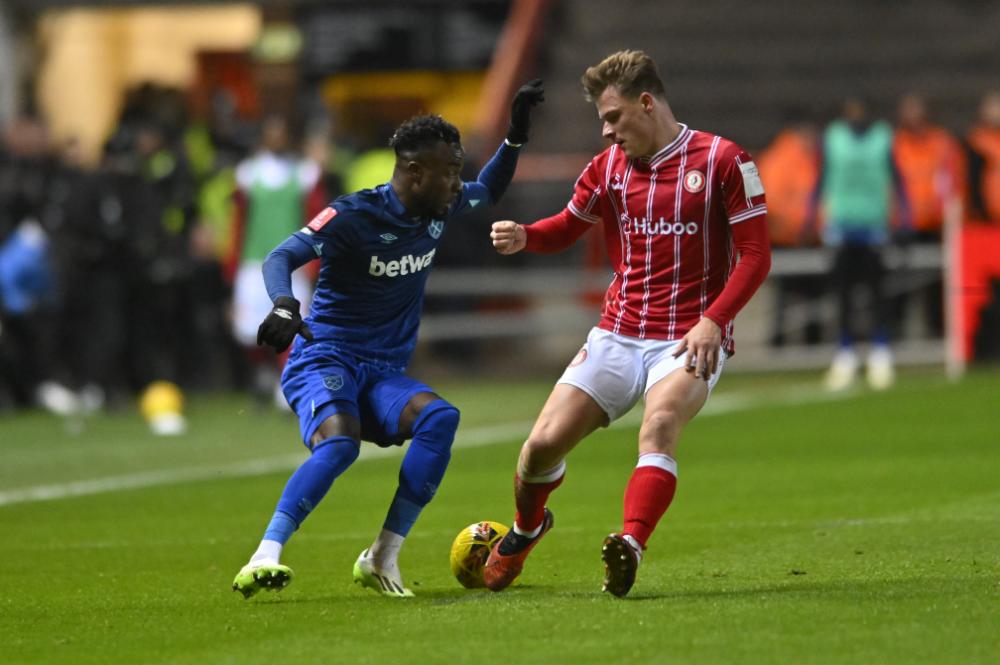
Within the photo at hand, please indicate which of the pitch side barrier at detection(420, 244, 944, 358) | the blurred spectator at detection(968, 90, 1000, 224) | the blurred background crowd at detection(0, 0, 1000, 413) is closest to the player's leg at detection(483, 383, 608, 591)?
the blurred background crowd at detection(0, 0, 1000, 413)

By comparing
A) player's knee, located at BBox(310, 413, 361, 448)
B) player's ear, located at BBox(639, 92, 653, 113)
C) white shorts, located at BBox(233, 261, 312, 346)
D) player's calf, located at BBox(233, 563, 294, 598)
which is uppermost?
white shorts, located at BBox(233, 261, 312, 346)

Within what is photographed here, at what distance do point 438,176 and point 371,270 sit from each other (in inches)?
17.5

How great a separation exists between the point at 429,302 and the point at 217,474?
28.1 feet

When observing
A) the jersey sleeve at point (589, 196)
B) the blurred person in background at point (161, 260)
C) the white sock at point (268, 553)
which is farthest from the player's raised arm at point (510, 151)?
the blurred person in background at point (161, 260)

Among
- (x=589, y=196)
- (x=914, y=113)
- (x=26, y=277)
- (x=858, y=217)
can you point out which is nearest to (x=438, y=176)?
(x=589, y=196)

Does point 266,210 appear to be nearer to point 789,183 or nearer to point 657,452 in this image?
point 789,183

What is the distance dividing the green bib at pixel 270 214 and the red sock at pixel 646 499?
943 cm

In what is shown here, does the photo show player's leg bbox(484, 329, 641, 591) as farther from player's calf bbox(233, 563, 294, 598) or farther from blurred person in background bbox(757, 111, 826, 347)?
blurred person in background bbox(757, 111, 826, 347)

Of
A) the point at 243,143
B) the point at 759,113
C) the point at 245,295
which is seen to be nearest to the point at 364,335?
the point at 245,295

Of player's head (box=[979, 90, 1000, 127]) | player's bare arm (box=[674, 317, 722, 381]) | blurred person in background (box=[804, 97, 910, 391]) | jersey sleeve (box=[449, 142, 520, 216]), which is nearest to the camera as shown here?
player's bare arm (box=[674, 317, 722, 381])

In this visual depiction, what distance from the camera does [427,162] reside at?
7875 mm

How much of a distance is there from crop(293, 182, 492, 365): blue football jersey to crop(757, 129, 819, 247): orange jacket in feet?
42.2

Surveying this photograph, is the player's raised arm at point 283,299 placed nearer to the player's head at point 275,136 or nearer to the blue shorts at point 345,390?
the blue shorts at point 345,390

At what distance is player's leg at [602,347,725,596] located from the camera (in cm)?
725
